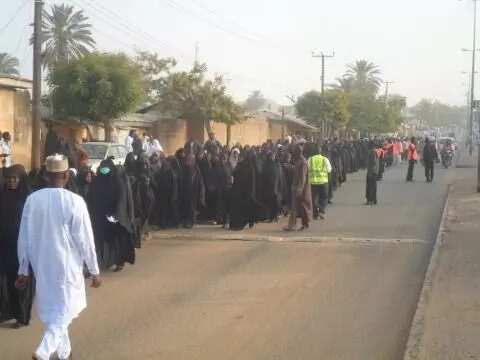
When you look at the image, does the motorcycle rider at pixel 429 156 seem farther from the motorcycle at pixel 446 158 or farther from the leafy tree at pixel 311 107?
the leafy tree at pixel 311 107

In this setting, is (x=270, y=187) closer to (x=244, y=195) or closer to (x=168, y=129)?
(x=244, y=195)

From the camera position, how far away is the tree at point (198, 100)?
39.9m

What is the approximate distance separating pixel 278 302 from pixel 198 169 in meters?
6.52

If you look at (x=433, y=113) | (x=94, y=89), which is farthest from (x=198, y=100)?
(x=433, y=113)

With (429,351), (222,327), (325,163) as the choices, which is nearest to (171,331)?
(222,327)

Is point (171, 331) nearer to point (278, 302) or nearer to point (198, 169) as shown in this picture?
point (278, 302)

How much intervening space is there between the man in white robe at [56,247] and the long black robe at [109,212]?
4.04m

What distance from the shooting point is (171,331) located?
7125 mm

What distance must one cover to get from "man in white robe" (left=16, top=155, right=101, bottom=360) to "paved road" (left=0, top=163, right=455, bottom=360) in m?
0.90

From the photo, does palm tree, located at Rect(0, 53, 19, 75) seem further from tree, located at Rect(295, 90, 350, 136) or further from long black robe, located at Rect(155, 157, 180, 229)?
long black robe, located at Rect(155, 157, 180, 229)

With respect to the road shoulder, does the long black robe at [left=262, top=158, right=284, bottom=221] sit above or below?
above

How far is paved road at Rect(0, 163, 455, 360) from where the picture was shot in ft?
21.8

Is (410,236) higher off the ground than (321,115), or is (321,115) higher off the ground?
(321,115)

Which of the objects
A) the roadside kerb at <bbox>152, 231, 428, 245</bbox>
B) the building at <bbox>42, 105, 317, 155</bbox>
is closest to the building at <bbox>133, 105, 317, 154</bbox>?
the building at <bbox>42, 105, 317, 155</bbox>
